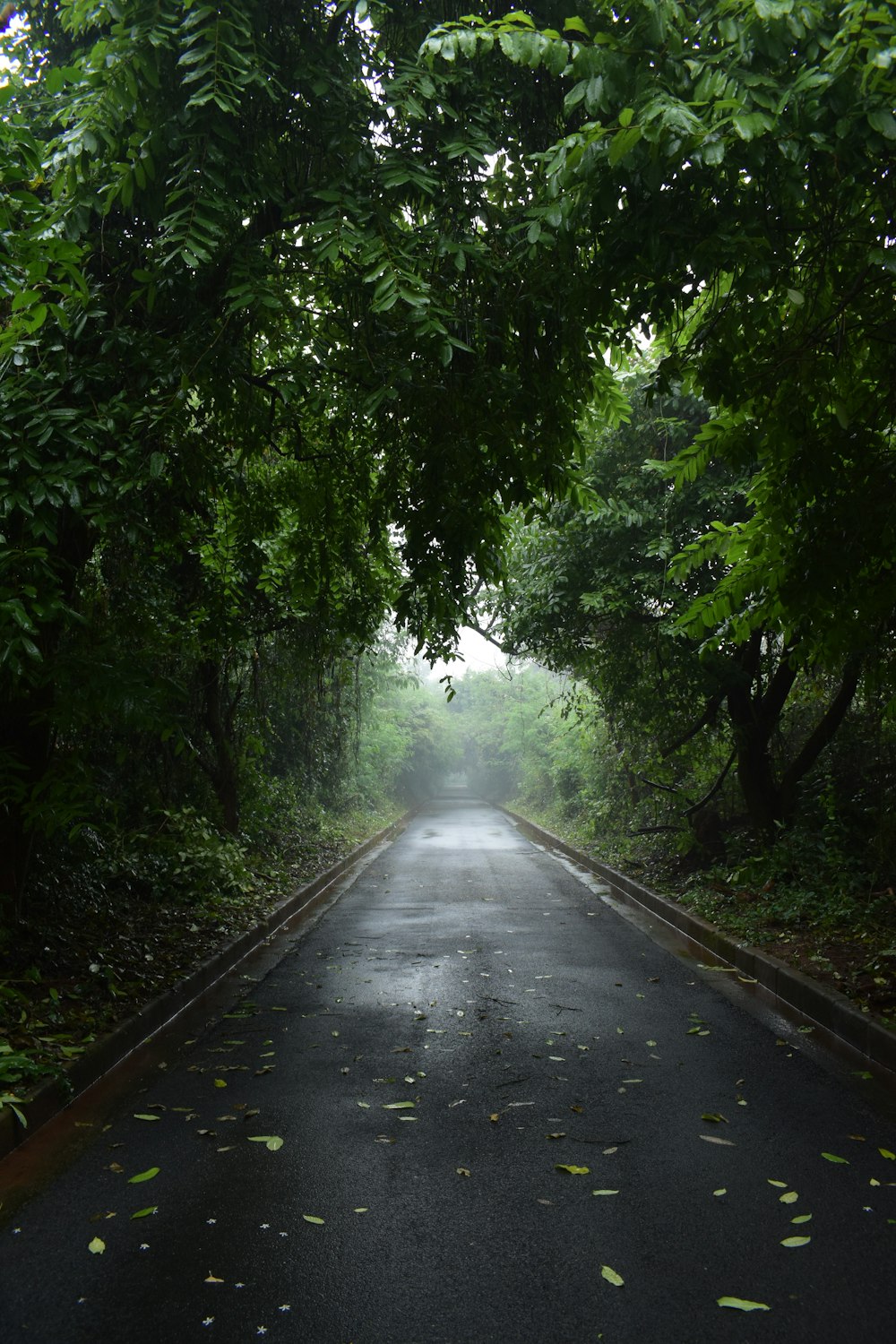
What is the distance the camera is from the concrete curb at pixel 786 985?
215 inches

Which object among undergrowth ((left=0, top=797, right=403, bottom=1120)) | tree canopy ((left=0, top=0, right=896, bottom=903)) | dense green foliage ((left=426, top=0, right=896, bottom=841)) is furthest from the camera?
undergrowth ((left=0, top=797, right=403, bottom=1120))

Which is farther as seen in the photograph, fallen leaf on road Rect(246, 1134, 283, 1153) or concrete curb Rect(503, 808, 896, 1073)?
concrete curb Rect(503, 808, 896, 1073)

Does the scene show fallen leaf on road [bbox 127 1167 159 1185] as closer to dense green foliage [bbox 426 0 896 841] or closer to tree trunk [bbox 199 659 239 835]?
dense green foliage [bbox 426 0 896 841]

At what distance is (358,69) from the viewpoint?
548cm

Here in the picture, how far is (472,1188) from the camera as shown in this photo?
372 cm

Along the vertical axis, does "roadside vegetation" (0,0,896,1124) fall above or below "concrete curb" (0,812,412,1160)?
above

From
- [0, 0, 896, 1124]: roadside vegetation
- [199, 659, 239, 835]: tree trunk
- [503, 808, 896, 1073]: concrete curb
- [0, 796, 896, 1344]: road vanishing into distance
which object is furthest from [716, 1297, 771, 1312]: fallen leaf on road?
[199, 659, 239, 835]: tree trunk

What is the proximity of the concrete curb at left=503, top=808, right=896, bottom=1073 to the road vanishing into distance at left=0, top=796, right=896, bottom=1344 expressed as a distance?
30 cm

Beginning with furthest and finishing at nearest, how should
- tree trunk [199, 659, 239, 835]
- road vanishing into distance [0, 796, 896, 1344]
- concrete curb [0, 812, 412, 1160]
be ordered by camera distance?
tree trunk [199, 659, 239, 835], concrete curb [0, 812, 412, 1160], road vanishing into distance [0, 796, 896, 1344]

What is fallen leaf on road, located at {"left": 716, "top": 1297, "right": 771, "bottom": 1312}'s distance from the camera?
9.40 feet

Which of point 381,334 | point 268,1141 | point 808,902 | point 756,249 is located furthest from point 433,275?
point 808,902

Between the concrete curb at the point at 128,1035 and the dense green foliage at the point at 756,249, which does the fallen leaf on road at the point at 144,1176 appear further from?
the dense green foliage at the point at 756,249

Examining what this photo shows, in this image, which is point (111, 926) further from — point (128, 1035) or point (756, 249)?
point (756, 249)

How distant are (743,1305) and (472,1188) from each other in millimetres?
1161
